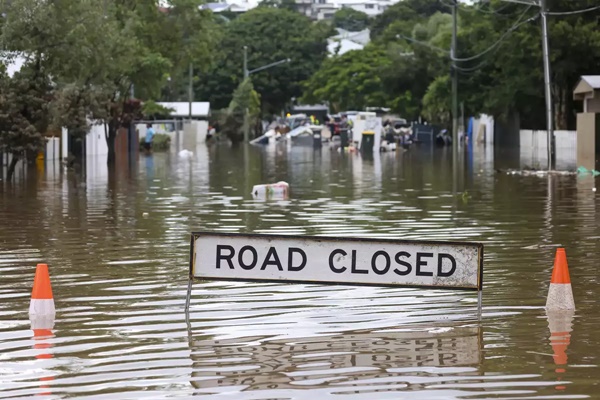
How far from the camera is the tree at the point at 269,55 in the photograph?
134250 millimetres

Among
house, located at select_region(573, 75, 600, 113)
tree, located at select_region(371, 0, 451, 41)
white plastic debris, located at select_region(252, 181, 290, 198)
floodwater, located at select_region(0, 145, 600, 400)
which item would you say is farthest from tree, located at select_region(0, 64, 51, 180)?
tree, located at select_region(371, 0, 451, 41)

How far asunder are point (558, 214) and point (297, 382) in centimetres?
1636

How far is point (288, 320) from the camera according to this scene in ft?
39.9

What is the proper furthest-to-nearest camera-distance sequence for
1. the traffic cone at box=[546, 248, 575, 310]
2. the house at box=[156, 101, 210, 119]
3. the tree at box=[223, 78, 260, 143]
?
the house at box=[156, 101, 210, 119] < the tree at box=[223, 78, 260, 143] < the traffic cone at box=[546, 248, 575, 310]

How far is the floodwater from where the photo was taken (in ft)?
30.6

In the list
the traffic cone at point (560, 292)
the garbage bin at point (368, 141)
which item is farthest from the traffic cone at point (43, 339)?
the garbage bin at point (368, 141)

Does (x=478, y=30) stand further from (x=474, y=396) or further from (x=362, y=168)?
(x=474, y=396)

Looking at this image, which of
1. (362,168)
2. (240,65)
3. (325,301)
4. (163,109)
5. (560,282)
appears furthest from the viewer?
(240,65)

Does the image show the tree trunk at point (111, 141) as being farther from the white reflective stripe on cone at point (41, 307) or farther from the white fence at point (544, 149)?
the white reflective stripe on cone at point (41, 307)

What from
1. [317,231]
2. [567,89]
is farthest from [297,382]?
[567,89]

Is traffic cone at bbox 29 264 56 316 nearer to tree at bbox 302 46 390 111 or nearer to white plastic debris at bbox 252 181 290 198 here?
white plastic debris at bbox 252 181 290 198

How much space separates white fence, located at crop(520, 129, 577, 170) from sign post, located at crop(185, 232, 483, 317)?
35.9m

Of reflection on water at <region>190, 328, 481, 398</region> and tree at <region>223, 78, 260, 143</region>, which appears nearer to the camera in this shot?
reflection on water at <region>190, 328, 481, 398</region>

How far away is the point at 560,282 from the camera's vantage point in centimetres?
1245
